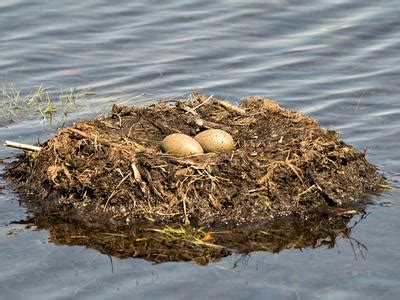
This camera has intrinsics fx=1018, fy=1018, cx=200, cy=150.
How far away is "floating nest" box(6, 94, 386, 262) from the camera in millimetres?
8977

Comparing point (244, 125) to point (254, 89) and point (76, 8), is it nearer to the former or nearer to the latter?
point (254, 89)

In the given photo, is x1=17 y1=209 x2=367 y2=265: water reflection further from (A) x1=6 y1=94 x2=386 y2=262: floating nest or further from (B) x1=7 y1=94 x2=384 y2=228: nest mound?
(B) x1=7 y1=94 x2=384 y2=228: nest mound

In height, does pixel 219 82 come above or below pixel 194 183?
below

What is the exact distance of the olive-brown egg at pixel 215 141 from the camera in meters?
9.48

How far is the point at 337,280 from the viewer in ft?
26.2

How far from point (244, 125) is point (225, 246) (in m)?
1.89

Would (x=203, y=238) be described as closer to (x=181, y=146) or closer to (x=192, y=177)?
(x=192, y=177)

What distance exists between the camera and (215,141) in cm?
949

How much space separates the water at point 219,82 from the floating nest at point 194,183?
1.06 ft

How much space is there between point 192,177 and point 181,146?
1.48 feet

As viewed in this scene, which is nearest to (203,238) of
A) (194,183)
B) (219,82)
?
(194,183)

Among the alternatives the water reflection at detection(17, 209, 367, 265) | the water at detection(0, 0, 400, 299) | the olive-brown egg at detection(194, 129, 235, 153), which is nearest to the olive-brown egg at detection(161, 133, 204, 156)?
the olive-brown egg at detection(194, 129, 235, 153)

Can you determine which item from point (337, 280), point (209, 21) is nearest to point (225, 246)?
point (337, 280)

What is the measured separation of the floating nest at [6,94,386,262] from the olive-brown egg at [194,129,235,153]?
17cm
